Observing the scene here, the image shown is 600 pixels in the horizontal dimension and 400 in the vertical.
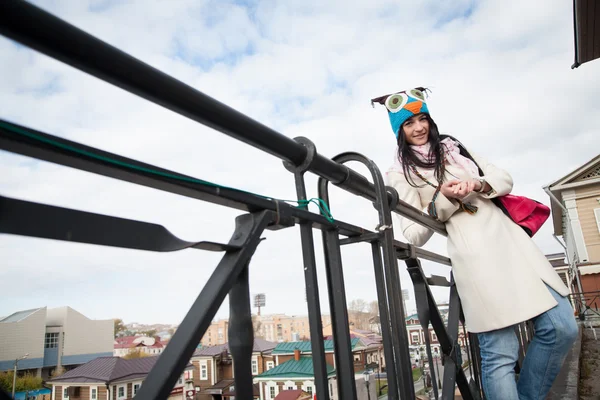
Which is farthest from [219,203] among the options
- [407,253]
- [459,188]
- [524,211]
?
[524,211]

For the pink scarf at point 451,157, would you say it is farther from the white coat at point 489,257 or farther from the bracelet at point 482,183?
the bracelet at point 482,183

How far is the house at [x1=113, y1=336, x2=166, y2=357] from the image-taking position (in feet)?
2.29

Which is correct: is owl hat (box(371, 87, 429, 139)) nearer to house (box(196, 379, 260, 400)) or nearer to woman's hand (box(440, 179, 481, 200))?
woman's hand (box(440, 179, 481, 200))

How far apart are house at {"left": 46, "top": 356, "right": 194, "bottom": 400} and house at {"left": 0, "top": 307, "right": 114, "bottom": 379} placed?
2 cm

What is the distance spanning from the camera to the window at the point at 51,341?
26.0 inches

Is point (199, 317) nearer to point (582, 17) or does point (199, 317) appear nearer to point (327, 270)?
point (327, 270)

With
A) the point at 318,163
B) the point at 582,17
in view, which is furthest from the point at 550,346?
the point at 582,17

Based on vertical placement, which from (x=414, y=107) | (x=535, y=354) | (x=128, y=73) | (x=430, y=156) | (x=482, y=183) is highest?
(x=414, y=107)

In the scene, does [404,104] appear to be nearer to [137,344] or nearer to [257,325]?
[257,325]

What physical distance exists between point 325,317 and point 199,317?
0.47m

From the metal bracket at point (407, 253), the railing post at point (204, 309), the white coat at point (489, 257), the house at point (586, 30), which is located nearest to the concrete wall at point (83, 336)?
the railing post at point (204, 309)

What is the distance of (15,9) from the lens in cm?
47

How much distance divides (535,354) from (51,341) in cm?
172

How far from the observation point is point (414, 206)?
5.93ft
